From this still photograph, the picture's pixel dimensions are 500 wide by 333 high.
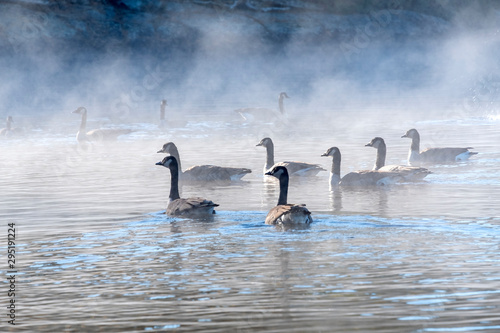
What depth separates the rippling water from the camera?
32.4 ft

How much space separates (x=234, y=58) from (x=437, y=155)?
143 feet

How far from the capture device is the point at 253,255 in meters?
13.1

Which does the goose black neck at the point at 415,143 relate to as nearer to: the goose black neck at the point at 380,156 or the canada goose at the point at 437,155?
the canada goose at the point at 437,155

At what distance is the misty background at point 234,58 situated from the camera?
2073 inches

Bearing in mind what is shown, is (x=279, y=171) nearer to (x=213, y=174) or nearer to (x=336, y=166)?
(x=336, y=166)

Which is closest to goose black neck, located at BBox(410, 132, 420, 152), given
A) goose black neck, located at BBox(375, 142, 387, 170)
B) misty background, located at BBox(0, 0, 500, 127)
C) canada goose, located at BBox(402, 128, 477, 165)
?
canada goose, located at BBox(402, 128, 477, 165)

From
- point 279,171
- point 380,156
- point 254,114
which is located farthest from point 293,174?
point 254,114

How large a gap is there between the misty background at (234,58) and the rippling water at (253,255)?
23387 mm

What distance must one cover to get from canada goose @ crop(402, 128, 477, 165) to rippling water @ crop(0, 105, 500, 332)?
0.38m

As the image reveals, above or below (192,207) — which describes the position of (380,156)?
above

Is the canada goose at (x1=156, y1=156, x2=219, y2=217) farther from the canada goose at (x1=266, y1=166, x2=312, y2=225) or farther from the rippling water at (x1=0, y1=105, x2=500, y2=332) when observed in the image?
the canada goose at (x1=266, y1=166, x2=312, y2=225)

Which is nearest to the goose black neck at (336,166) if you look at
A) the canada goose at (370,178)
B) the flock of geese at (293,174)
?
the flock of geese at (293,174)

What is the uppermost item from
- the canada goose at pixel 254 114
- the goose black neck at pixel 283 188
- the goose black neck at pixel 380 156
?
the canada goose at pixel 254 114

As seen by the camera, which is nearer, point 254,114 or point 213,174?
point 213,174
